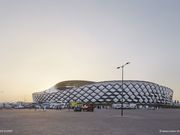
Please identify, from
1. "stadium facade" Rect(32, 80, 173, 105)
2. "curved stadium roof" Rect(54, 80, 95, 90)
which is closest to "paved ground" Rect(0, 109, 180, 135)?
"stadium facade" Rect(32, 80, 173, 105)

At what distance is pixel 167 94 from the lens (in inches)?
6969

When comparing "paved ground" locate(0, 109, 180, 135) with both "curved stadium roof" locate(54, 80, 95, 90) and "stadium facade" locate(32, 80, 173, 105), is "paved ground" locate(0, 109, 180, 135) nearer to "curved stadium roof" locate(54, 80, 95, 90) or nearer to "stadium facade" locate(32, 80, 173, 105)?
"stadium facade" locate(32, 80, 173, 105)

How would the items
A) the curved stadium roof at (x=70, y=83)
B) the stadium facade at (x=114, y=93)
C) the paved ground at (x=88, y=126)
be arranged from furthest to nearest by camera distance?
the curved stadium roof at (x=70, y=83) → the stadium facade at (x=114, y=93) → the paved ground at (x=88, y=126)

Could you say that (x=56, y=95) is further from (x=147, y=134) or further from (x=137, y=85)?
(x=147, y=134)

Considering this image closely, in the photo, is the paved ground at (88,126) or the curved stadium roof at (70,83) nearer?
the paved ground at (88,126)

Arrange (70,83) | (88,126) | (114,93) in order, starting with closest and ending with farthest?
(88,126)
(114,93)
(70,83)

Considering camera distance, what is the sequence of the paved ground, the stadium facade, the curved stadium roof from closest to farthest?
the paved ground → the stadium facade → the curved stadium roof

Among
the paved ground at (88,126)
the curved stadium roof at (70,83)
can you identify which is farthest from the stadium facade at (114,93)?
the paved ground at (88,126)

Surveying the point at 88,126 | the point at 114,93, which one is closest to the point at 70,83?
the point at 114,93

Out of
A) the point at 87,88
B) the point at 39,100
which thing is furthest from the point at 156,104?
the point at 39,100

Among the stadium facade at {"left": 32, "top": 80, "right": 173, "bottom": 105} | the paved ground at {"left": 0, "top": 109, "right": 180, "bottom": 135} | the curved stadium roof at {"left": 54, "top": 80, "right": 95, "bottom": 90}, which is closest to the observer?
the paved ground at {"left": 0, "top": 109, "right": 180, "bottom": 135}

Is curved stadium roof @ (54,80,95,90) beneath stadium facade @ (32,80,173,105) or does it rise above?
above

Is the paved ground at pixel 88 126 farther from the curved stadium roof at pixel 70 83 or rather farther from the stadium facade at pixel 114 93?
the curved stadium roof at pixel 70 83

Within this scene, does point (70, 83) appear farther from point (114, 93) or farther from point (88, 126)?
point (88, 126)
